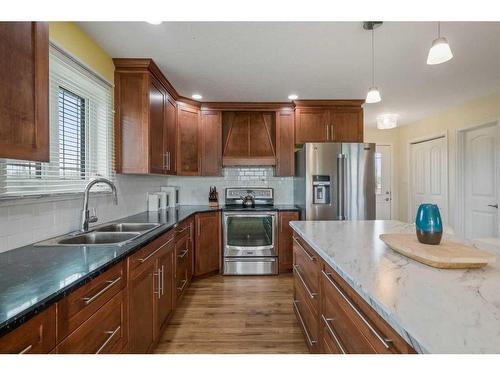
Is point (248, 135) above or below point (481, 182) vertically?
above

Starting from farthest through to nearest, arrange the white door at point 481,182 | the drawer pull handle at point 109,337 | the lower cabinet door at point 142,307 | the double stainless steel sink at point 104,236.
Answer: the white door at point 481,182
the double stainless steel sink at point 104,236
the lower cabinet door at point 142,307
the drawer pull handle at point 109,337

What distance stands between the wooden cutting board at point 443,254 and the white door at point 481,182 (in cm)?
323

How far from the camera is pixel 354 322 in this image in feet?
3.17

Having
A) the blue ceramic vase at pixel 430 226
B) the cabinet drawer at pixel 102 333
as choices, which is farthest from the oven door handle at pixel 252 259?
the blue ceramic vase at pixel 430 226

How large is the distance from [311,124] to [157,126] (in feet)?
6.69

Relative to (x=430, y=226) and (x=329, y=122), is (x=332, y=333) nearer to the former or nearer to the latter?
(x=430, y=226)

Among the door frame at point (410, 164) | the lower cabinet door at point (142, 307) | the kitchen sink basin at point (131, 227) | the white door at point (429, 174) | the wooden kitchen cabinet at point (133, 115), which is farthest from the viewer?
the white door at point (429, 174)

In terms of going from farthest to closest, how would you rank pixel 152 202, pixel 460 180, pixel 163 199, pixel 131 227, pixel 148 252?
pixel 460 180
pixel 163 199
pixel 152 202
pixel 131 227
pixel 148 252

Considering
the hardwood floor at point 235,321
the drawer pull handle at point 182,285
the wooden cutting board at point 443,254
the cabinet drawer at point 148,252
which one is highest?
the wooden cutting board at point 443,254

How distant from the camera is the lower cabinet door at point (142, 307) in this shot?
1.43 metres

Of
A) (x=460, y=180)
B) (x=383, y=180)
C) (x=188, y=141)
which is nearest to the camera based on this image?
(x=188, y=141)

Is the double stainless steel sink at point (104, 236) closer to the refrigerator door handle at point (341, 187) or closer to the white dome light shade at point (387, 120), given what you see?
the refrigerator door handle at point (341, 187)

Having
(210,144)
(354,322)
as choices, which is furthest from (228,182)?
(354,322)
